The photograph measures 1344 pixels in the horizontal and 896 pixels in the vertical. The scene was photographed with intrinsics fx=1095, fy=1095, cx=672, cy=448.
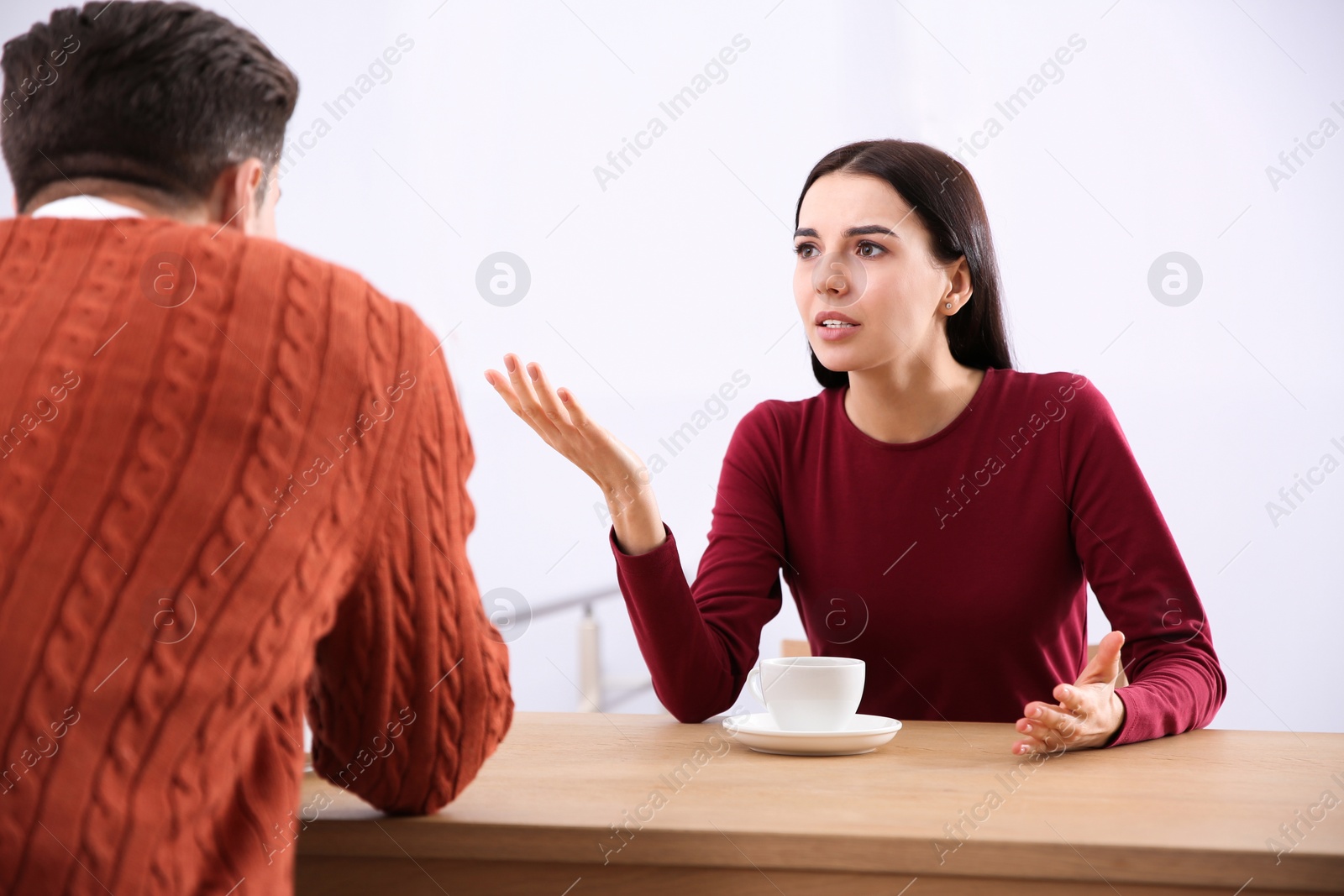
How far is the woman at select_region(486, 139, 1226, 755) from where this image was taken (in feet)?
4.23

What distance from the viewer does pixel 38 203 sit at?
0.73 m

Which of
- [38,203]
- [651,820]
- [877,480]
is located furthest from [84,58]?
[877,480]

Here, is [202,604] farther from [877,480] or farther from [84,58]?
[877,480]

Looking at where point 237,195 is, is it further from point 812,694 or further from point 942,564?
point 942,564

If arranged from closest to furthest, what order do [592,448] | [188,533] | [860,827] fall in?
1. [188,533]
2. [860,827]
3. [592,448]

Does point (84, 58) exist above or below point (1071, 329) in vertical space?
below

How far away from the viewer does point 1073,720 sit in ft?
3.14

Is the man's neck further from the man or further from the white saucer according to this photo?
the white saucer

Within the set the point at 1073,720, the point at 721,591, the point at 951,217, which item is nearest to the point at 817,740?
the point at 1073,720

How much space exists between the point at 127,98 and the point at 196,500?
0.29 m

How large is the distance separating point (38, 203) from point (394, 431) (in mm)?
285

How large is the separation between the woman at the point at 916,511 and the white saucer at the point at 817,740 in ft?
0.77

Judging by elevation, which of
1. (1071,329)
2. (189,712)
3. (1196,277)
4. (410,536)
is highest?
(1196,277)

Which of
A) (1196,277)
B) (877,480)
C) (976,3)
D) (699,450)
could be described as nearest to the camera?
(877,480)
